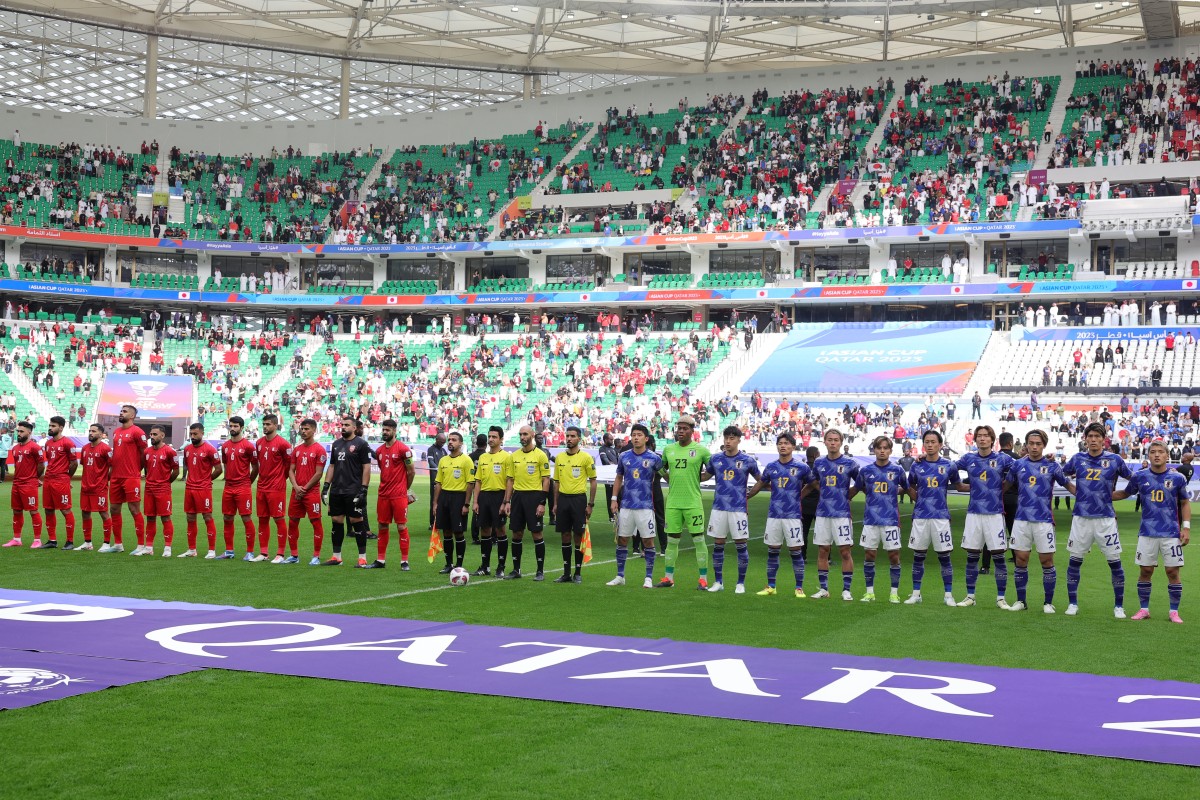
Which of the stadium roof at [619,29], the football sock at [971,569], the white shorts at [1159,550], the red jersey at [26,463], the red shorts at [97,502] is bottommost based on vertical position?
the football sock at [971,569]

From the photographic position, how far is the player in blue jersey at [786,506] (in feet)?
43.3

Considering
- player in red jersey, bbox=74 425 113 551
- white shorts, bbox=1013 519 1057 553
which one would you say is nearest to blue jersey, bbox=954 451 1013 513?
white shorts, bbox=1013 519 1057 553

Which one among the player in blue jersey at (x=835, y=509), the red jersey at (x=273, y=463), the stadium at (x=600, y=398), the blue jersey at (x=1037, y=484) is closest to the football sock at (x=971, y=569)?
the stadium at (x=600, y=398)

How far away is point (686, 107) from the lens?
6334cm

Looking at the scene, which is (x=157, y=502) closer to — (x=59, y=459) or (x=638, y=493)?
(x=59, y=459)

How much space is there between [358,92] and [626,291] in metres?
28.8

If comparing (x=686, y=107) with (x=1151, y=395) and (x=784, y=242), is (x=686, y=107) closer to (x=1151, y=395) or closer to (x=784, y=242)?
(x=784, y=242)

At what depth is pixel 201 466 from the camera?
1579 cm

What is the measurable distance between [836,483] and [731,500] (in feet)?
3.85

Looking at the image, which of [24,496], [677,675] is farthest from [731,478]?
[24,496]

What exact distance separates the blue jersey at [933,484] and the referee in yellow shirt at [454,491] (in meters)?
5.23

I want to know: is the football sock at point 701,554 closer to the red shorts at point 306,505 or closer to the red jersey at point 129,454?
the red shorts at point 306,505

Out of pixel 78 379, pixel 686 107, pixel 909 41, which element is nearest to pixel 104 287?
pixel 78 379

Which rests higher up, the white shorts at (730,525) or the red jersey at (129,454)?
the red jersey at (129,454)
